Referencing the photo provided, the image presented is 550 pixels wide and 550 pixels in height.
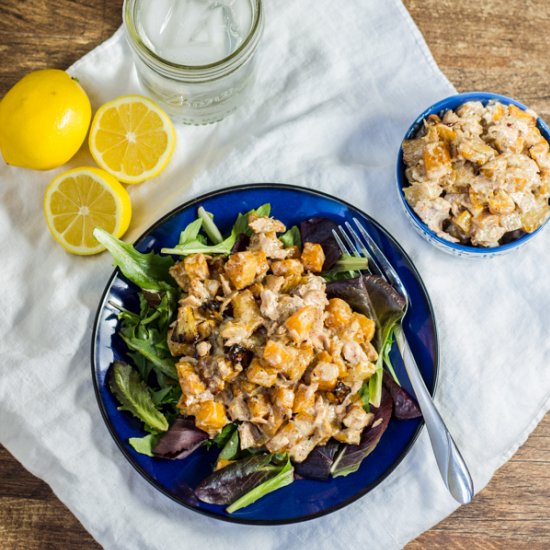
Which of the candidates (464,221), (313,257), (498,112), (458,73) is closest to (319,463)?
(313,257)

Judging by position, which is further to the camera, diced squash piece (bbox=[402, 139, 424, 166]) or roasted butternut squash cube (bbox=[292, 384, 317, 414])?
diced squash piece (bbox=[402, 139, 424, 166])

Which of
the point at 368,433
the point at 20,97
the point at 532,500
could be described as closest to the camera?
the point at 368,433

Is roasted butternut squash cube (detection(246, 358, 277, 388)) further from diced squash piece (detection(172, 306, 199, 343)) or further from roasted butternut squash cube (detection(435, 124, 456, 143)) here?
roasted butternut squash cube (detection(435, 124, 456, 143))

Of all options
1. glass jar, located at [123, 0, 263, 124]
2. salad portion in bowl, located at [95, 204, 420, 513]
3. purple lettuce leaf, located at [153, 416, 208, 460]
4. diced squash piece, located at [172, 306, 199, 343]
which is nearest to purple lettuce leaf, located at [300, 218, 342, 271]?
salad portion in bowl, located at [95, 204, 420, 513]

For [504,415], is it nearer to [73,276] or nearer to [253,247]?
[253,247]

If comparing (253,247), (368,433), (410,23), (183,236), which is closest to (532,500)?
(368,433)

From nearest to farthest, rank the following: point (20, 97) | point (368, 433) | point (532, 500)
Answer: point (368, 433), point (20, 97), point (532, 500)

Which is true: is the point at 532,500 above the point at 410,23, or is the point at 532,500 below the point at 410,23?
below
